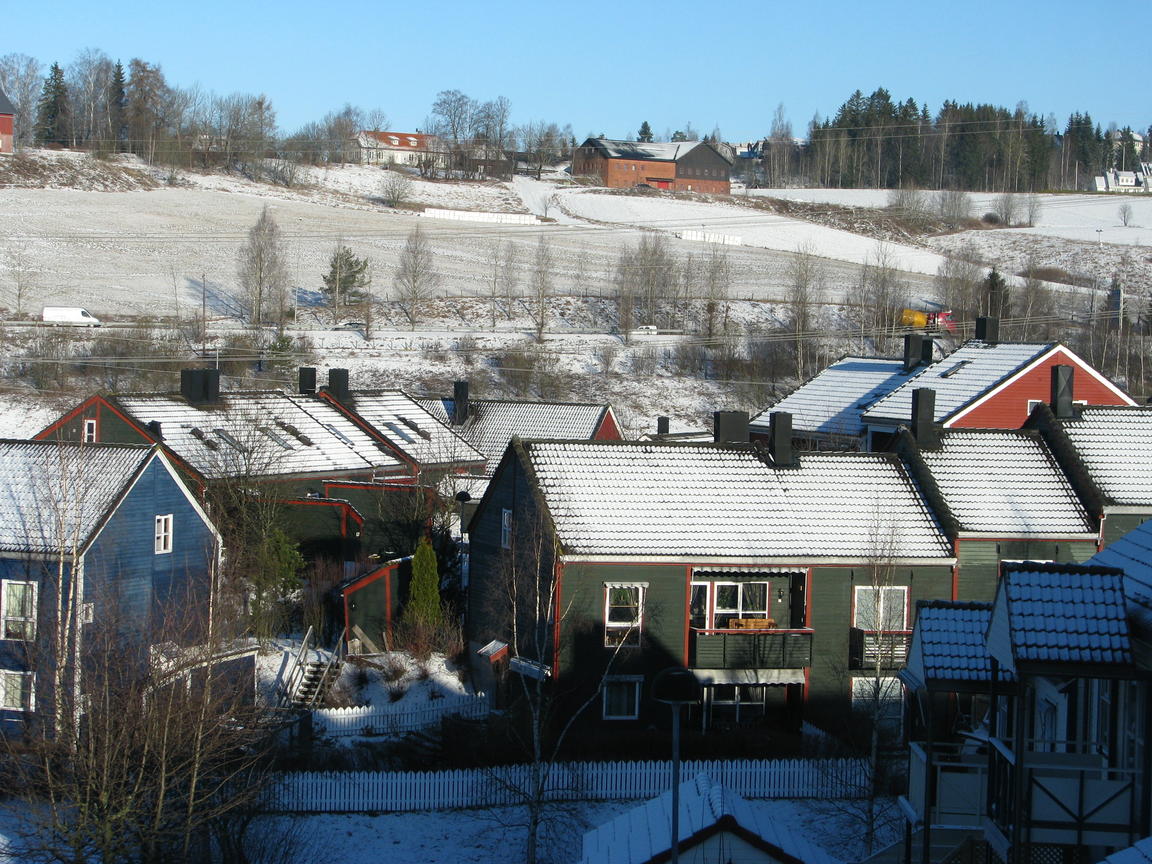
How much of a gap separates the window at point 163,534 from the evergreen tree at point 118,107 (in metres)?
106

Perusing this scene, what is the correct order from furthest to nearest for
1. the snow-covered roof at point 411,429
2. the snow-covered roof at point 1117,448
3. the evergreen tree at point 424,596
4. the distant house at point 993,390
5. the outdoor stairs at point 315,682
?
the snow-covered roof at point 411,429
the distant house at point 993,390
the evergreen tree at point 424,596
the snow-covered roof at point 1117,448
the outdoor stairs at point 315,682

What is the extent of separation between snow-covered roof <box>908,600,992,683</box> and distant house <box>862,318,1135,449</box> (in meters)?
21.5

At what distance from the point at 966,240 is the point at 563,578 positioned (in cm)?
10090

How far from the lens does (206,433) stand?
33.8m

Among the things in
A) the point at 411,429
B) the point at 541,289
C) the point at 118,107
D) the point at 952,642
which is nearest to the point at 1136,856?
the point at 952,642

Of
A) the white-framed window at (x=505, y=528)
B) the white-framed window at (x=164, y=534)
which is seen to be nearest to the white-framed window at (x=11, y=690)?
the white-framed window at (x=164, y=534)

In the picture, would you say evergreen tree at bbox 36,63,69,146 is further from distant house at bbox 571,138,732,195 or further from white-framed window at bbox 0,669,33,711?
white-framed window at bbox 0,669,33,711

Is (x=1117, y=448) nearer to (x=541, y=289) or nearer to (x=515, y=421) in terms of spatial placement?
(x=515, y=421)

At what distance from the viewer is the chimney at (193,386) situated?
3509cm

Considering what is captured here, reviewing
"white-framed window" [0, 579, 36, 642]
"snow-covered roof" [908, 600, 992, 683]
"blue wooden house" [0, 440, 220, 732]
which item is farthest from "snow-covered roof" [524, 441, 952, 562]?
"snow-covered roof" [908, 600, 992, 683]

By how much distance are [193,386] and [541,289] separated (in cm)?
4364

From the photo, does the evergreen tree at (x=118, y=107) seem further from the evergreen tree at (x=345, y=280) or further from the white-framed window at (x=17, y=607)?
the white-framed window at (x=17, y=607)

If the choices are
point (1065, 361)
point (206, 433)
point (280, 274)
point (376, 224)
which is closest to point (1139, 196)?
point (376, 224)

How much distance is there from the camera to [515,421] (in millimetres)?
45594
